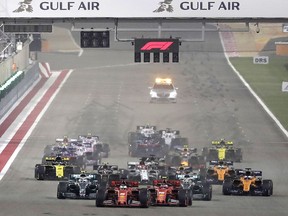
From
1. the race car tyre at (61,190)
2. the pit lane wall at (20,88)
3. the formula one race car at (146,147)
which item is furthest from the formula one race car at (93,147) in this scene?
the pit lane wall at (20,88)

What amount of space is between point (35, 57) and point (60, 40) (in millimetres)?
21495

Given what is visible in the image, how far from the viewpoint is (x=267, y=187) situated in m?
65.8

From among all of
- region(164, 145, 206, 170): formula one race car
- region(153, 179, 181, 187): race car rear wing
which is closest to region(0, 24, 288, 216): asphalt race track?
region(153, 179, 181, 187): race car rear wing

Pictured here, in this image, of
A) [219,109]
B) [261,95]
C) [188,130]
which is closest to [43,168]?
[188,130]

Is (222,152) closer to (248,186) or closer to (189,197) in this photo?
(248,186)

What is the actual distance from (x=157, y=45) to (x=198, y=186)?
244 inches

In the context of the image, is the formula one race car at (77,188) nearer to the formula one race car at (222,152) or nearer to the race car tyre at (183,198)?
the race car tyre at (183,198)

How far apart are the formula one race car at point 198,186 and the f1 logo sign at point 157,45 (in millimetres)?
5401

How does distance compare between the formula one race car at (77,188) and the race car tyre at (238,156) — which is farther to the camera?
the race car tyre at (238,156)

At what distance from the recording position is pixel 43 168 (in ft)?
230

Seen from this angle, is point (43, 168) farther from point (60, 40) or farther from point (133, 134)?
point (60, 40)

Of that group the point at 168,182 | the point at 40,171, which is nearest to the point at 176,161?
the point at 40,171

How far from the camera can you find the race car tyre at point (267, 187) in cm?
6575

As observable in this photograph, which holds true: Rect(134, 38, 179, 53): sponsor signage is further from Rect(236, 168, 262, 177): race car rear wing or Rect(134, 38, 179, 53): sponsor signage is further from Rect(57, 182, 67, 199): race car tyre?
Rect(57, 182, 67, 199): race car tyre
